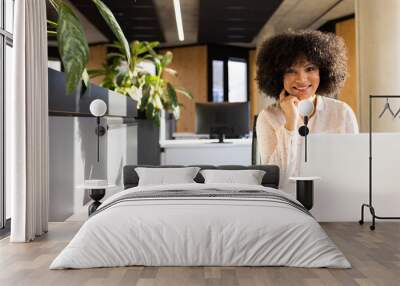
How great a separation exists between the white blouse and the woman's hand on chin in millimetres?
46

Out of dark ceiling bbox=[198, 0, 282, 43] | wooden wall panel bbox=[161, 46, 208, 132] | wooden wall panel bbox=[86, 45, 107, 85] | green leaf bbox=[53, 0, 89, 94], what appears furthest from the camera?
wooden wall panel bbox=[161, 46, 208, 132]

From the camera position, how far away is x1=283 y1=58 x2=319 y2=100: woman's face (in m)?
6.92

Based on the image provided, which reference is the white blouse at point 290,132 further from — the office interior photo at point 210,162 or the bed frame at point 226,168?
the bed frame at point 226,168

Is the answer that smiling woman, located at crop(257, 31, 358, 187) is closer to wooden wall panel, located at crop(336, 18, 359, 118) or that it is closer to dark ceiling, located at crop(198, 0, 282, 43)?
wooden wall panel, located at crop(336, 18, 359, 118)

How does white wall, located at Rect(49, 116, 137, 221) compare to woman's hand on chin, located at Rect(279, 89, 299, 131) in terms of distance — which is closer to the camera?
white wall, located at Rect(49, 116, 137, 221)

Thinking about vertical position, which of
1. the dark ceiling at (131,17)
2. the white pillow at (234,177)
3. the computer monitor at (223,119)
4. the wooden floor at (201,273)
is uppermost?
the dark ceiling at (131,17)

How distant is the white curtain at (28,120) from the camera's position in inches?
203

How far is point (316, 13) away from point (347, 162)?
3757mm

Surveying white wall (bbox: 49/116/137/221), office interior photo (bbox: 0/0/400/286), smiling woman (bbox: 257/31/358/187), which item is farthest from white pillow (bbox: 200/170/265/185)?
white wall (bbox: 49/116/137/221)

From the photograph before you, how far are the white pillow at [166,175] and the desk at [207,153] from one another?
2000 millimetres

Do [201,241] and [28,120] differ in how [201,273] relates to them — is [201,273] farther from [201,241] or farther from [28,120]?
[28,120]

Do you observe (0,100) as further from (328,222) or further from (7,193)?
(328,222)

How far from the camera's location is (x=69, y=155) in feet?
21.7

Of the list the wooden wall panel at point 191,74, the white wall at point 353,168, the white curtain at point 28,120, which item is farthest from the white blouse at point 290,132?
the wooden wall panel at point 191,74
